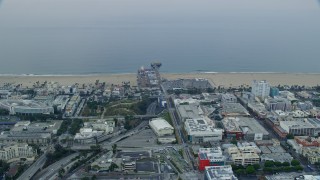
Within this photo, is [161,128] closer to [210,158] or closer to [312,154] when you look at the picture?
[210,158]

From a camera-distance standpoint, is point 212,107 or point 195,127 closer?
point 195,127

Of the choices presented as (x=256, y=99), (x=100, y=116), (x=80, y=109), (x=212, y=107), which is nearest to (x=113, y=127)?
(x=100, y=116)

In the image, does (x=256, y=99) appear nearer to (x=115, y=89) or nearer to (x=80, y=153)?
(x=115, y=89)

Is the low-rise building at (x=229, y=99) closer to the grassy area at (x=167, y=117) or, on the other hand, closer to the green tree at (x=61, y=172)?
the grassy area at (x=167, y=117)

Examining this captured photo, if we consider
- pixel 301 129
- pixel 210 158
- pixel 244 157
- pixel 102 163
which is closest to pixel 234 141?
pixel 244 157

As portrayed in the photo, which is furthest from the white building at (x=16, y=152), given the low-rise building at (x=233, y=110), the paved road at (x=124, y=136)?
the low-rise building at (x=233, y=110)
